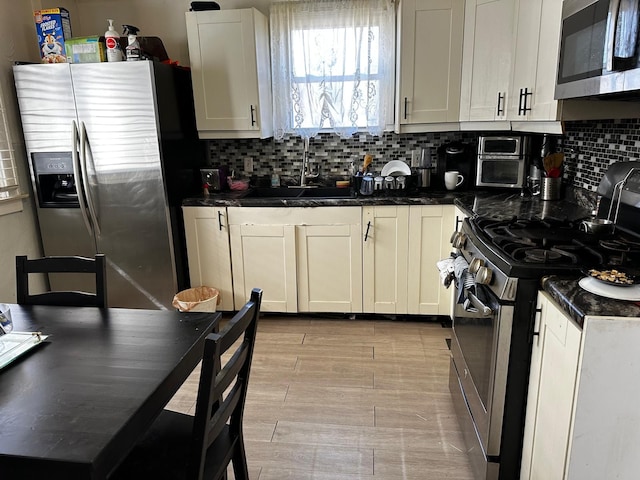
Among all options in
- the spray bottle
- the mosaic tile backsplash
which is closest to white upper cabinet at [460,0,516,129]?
the mosaic tile backsplash

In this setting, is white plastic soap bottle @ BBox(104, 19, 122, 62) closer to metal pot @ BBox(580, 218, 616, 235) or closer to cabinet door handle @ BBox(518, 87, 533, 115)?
cabinet door handle @ BBox(518, 87, 533, 115)

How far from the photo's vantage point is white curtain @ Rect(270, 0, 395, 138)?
125 inches

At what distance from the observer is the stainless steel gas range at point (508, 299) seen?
1508 mm

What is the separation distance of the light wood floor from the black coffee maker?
3.46 ft

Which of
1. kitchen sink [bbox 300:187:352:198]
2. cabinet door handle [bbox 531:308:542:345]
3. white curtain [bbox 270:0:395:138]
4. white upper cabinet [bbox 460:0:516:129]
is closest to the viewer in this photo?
cabinet door handle [bbox 531:308:542:345]

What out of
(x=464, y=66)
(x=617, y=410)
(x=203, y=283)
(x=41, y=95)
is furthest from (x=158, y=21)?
(x=617, y=410)

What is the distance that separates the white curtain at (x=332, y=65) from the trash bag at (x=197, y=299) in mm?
1270

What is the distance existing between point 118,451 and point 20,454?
19cm

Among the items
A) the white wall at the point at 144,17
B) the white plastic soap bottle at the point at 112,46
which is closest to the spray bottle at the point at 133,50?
the white plastic soap bottle at the point at 112,46

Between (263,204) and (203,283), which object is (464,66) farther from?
(203,283)

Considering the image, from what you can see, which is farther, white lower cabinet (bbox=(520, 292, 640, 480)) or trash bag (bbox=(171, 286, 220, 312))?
trash bag (bbox=(171, 286, 220, 312))

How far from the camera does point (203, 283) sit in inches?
130

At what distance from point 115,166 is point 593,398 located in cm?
287

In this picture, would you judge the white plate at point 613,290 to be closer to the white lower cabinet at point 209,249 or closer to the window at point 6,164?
the white lower cabinet at point 209,249
